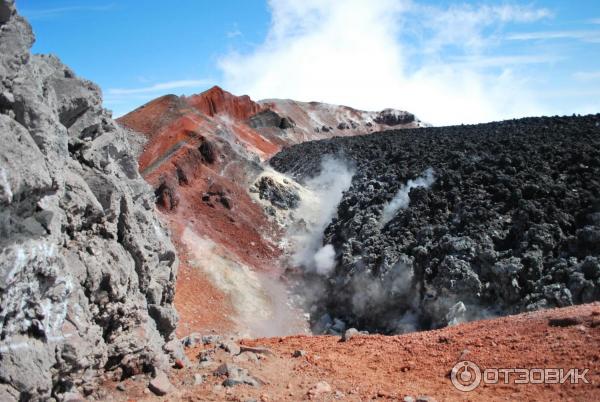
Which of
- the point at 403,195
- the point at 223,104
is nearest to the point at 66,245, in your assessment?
the point at 403,195

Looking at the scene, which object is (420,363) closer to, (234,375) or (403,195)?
(234,375)

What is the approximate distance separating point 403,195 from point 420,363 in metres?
17.3

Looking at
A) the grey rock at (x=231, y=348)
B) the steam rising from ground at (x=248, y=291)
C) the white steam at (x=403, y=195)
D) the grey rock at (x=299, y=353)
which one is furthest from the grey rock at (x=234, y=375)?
the white steam at (x=403, y=195)

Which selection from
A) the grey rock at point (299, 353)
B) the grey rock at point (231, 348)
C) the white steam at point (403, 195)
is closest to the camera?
the grey rock at point (231, 348)

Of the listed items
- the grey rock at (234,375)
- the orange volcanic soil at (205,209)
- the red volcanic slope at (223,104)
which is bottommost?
the grey rock at (234,375)

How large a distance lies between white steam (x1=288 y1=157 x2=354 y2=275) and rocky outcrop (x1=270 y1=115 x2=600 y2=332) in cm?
86

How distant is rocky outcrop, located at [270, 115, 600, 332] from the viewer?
18.3 m

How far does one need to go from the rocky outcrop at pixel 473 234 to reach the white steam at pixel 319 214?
0.86 meters

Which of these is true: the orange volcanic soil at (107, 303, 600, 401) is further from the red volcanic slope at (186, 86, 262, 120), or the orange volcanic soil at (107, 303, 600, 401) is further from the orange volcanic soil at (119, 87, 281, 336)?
the red volcanic slope at (186, 86, 262, 120)

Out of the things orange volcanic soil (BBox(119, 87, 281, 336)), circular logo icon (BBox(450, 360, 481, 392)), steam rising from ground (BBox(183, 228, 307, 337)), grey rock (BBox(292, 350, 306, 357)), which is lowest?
circular logo icon (BBox(450, 360, 481, 392))

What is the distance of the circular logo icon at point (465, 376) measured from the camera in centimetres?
980

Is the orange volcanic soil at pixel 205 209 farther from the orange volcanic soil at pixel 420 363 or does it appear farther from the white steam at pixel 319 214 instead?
the orange volcanic soil at pixel 420 363

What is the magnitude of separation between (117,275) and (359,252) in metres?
16.2

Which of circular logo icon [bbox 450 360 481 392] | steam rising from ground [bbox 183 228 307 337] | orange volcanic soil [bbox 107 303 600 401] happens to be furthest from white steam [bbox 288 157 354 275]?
circular logo icon [bbox 450 360 481 392]
